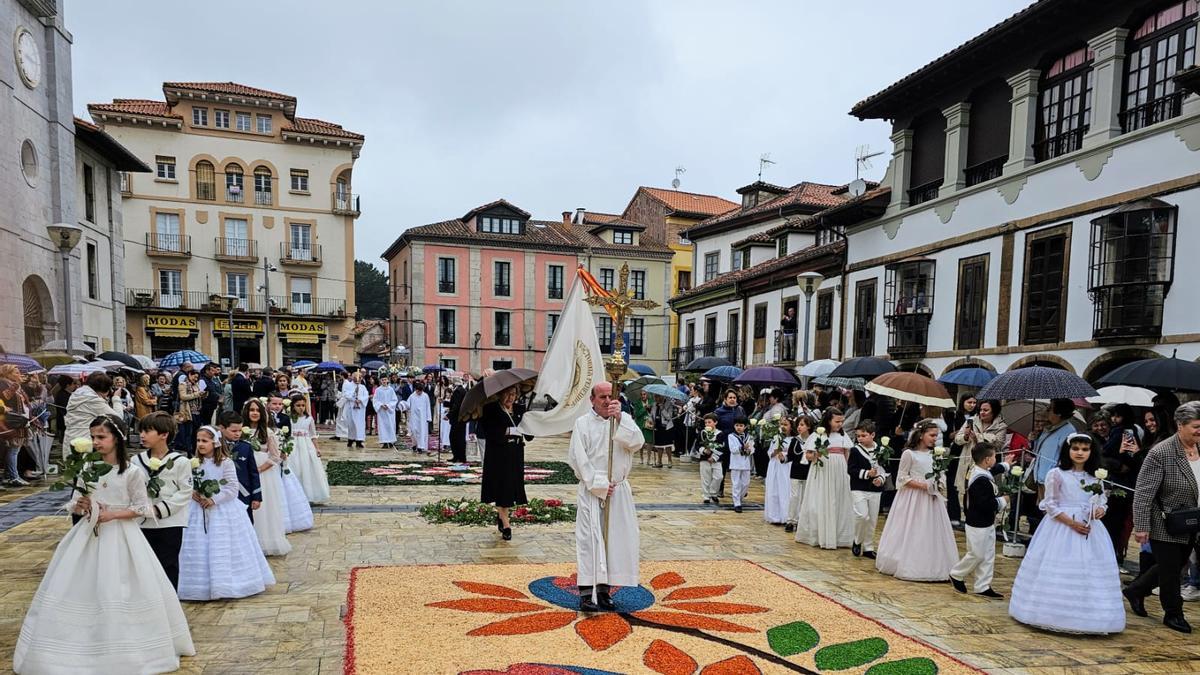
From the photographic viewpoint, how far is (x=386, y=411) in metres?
18.9

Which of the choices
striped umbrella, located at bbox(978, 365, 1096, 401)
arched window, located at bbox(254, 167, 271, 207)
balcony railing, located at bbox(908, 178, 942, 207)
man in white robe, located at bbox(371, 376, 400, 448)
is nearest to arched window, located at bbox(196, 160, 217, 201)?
arched window, located at bbox(254, 167, 271, 207)

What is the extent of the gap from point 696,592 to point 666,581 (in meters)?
0.44

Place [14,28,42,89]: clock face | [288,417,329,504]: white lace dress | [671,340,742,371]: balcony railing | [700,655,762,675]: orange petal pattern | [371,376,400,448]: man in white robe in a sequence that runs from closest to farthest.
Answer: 1. [700,655,762,675]: orange petal pattern
2. [288,417,329,504]: white lace dress
3. [14,28,42,89]: clock face
4. [371,376,400,448]: man in white robe
5. [671,340,742,371]: balcony railing

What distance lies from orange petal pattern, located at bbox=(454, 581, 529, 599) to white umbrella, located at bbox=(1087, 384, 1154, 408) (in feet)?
24.3

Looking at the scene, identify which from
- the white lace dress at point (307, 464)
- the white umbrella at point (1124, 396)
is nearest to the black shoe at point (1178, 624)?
the white umbrella at point (1124, 396)

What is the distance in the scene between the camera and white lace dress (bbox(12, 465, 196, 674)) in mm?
4496

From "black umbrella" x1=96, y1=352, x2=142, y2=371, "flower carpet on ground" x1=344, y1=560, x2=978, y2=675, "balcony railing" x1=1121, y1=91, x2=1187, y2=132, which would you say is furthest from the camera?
"black umbrella" x1=96, y1=352, x2=142, y2=371

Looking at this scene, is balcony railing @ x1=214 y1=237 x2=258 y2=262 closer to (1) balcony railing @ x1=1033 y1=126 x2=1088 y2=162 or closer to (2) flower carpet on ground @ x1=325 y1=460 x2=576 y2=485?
(2) flower carpet on ground @ x1=325 y1=460 x2=576 y2=485

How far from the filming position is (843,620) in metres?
6.13

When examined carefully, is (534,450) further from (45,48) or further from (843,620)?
(45,48)

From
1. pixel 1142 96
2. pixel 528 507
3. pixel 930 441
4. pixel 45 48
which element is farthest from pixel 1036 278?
pixel 45 48

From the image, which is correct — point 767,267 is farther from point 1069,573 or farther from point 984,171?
point 1069,573

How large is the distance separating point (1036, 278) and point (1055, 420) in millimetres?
7610

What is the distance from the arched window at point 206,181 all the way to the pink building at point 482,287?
392 inches
